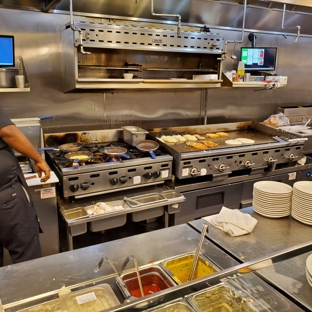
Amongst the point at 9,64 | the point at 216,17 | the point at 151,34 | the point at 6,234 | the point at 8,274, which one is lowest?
the point at 6,234

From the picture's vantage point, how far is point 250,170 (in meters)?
3.34

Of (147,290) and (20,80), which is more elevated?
(20,80)

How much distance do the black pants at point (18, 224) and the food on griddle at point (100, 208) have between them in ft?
1.42

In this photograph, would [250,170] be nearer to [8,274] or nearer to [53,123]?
[53,123]

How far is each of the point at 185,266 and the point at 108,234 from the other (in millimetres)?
1790

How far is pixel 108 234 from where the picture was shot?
120 inches

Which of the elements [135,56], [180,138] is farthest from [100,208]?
[135,56]

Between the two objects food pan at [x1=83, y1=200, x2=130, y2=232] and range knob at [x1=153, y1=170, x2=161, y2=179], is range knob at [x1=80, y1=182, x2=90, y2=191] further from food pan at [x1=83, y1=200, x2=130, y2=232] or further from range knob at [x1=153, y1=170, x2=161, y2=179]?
range knob at [x1=153, y1=170, x2=161, y2=179]

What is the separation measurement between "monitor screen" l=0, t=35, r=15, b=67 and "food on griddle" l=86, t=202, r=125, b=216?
140 centimetres

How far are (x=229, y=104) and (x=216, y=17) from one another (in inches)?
40.9

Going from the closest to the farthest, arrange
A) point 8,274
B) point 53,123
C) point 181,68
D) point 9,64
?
point 8,274 < point 9,64 < point 53,123 < point 181,68

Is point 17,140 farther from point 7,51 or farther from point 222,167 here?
point 222,167

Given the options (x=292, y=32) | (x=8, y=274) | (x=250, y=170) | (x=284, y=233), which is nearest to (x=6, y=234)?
(x=8, y=274)

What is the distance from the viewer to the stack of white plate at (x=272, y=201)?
1695 millimetres
